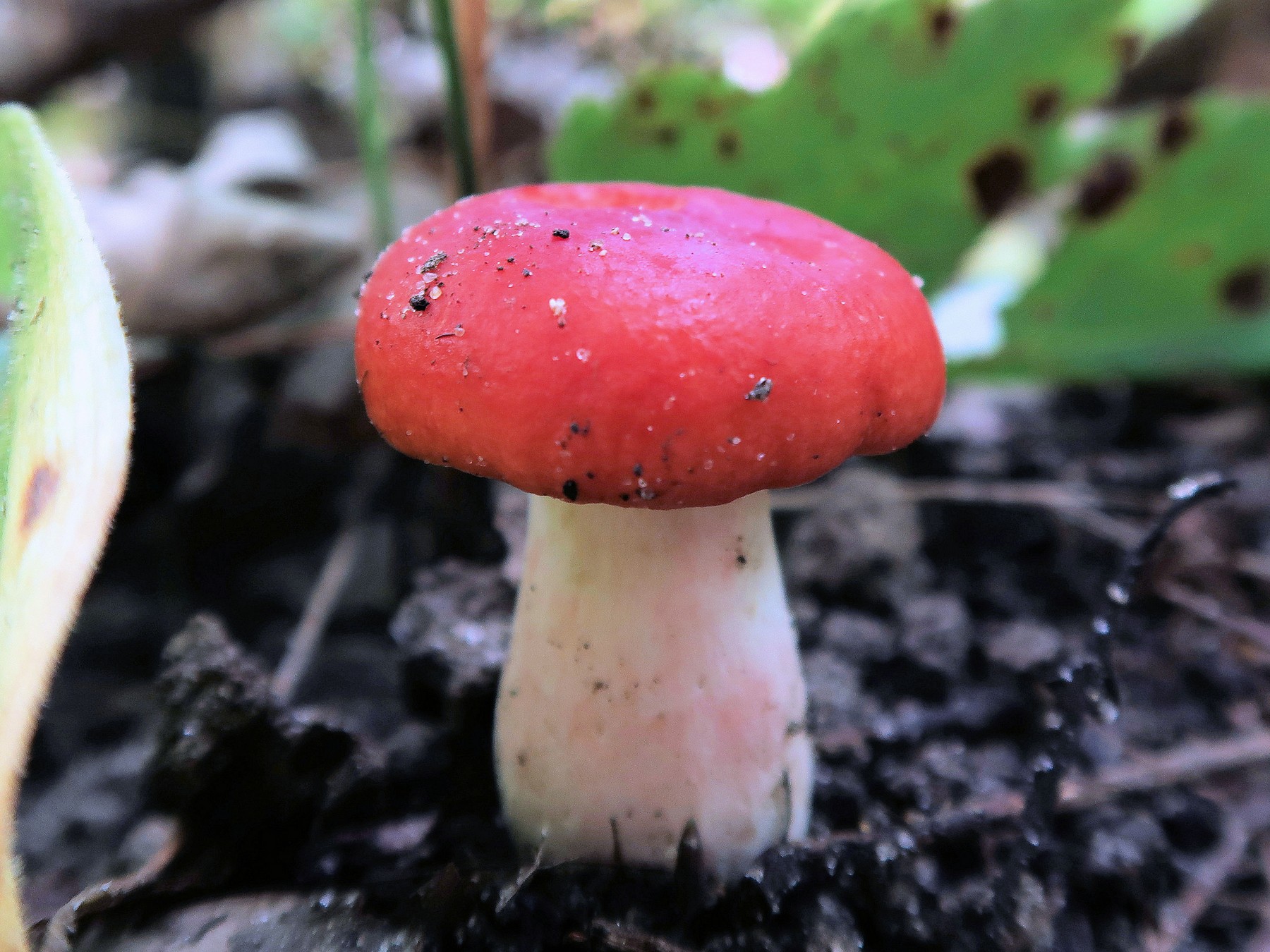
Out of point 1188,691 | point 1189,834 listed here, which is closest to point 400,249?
point 1189,834

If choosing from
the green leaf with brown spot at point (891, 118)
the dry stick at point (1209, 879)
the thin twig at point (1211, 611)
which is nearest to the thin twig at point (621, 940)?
the dry stick at point (1209, 879)

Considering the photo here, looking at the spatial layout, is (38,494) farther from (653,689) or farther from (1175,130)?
(1175,130)

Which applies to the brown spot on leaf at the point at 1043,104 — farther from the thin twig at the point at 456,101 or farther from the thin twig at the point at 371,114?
the thin twig at the point at 371,114

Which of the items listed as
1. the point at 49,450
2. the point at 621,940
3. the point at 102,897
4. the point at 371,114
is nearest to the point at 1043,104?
the point at 371,114

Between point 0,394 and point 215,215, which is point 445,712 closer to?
point 0,394

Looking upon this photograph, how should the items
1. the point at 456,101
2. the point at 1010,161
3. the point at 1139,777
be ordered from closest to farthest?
the point at 1139,777
the point at 456,101
the point at 1010,161
